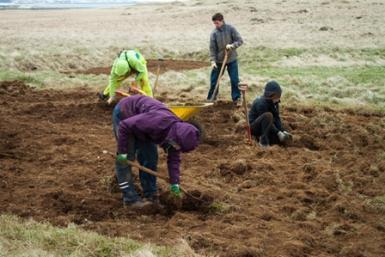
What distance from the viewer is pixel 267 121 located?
8859 mm

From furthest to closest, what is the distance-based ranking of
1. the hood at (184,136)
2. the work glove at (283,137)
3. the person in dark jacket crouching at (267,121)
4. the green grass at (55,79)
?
1. the green grass at (55,79)
2. the work glove at (283,137)
3. the person in dark jacket crouching at (267,121)
4. the hood at (184,136)

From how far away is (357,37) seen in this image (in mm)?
30219

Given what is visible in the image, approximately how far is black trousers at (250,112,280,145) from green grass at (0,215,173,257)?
14.4ft

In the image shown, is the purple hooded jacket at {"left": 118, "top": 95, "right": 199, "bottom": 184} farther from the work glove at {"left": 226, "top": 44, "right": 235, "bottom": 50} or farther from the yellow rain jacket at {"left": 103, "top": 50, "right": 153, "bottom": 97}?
the work glove at {"left": 226, "top": 44, "right": 235, "bottom": 50}

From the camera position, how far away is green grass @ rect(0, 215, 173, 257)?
4672 millimetres

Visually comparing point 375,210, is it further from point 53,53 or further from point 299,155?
point 53,53

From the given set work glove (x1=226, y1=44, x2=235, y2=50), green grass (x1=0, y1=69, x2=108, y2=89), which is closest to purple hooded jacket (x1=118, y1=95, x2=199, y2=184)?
work glove (x1=226, y1=44, x2=235, y2=50)

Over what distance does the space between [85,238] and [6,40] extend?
2311 cm

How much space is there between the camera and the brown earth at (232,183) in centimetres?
557

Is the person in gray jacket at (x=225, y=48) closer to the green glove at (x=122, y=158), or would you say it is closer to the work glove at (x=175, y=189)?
the work glove at (x=175, y=189)

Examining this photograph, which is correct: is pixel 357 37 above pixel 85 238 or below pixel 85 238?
below

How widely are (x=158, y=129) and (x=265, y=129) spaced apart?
3625 mm

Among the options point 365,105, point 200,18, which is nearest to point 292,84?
point 365,105

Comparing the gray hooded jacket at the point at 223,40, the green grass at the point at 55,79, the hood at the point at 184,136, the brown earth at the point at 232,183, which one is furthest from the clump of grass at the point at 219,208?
the green grass at the point at 55,79
